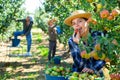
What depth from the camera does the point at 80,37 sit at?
3941 millimetres

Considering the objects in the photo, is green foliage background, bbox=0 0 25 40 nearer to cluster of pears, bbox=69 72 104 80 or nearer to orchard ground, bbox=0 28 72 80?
orchard ground, bbox=0 28 72 80

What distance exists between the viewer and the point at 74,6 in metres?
9.50

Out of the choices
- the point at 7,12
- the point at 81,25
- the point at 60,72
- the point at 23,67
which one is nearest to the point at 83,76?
the point at 81,25

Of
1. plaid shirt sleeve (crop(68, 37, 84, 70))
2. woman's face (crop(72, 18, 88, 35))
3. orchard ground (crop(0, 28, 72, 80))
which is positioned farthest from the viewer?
orchard ground (crop(0, 28, 72, 80))

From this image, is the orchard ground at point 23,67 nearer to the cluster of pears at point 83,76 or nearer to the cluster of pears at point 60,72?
the cluster of pears at point 60,72

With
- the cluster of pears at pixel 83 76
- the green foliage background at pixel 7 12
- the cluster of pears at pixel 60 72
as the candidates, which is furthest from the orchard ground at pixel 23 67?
the cluster of pears at pixel 83 76

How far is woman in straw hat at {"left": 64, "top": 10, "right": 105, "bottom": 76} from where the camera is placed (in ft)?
12.7

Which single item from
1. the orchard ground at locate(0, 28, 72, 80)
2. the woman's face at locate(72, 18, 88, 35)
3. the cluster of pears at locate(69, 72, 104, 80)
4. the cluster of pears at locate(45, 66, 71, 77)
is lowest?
the orchard ground at locate(0, 28, 72, 80)

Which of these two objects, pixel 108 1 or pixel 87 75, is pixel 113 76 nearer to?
pixel 108 1

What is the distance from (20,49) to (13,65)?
15.5 ft

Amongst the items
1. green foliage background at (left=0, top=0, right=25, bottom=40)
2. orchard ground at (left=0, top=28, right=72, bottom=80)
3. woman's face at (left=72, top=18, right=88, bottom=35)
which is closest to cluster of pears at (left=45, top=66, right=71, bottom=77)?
woman's face at (left=72, top=18, right=88, bottom=35)

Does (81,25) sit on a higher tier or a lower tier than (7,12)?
higher

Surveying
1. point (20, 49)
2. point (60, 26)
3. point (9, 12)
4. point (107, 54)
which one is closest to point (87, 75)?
point (107, 54)

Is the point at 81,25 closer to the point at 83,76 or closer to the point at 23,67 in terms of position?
the point at 83,76
